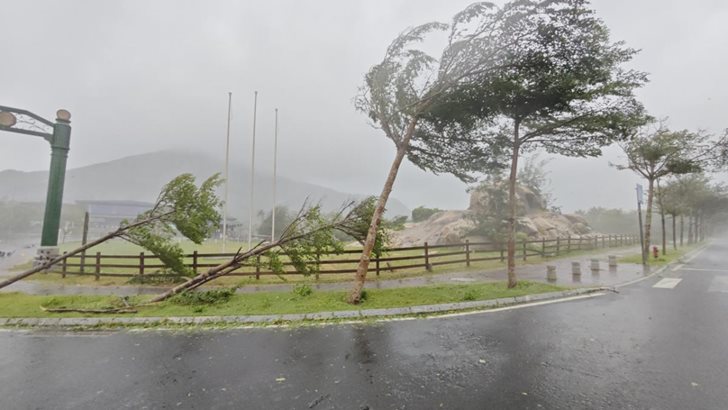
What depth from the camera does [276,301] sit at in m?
8.64

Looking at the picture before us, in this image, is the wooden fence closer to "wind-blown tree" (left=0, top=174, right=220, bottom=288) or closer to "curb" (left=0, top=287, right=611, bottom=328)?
"wind-blown tree" (left=0, top=174, right=220, bottom=288)

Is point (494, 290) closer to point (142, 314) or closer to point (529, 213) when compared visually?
point (142, 314)

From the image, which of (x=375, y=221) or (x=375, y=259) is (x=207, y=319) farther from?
(x=375, y=259)

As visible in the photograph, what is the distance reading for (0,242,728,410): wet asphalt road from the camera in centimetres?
386

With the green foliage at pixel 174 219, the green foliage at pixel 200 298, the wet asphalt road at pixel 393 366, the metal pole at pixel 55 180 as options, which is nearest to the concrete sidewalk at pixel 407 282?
the green foliage at pixel 200 298

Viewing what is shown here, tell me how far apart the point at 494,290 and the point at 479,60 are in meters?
6.75

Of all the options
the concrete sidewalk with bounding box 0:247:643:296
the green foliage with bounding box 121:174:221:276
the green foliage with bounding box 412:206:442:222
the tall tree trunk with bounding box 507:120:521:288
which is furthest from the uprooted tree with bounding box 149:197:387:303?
the green foliage with bounding box 412:206:442:222

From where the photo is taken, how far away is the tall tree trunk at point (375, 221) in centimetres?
873

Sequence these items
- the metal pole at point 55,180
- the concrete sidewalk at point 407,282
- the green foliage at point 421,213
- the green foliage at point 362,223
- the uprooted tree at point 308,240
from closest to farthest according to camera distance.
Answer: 1. the uprooted tree at point 308,240
2. the green foliage at point 362,223
3. the concrete sidewalk at point 407,282
4. the metal pole at point 55,180
5. the green foliage at point 421,213

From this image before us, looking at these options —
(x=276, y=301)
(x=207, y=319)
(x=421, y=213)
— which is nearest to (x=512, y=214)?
(x=276, y=301)

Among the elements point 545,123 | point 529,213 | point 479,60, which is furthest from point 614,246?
point 479,60

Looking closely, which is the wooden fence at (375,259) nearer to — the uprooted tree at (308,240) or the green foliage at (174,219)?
the uprooted tree at (308,240)

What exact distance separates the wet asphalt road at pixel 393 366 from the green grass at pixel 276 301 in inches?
47.2

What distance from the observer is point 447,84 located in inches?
354
